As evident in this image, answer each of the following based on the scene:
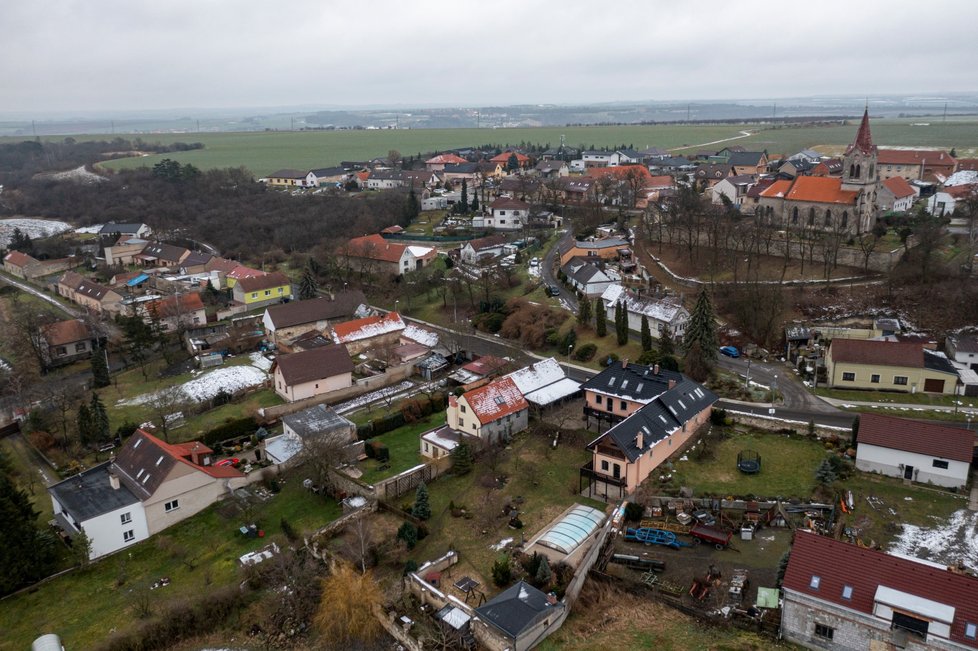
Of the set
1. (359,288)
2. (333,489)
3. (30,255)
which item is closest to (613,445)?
(333,489)

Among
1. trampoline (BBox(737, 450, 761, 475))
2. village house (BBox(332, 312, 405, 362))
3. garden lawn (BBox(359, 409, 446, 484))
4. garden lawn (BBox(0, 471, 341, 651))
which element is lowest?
garden lawn (BBox(0, 471, 341, 651))

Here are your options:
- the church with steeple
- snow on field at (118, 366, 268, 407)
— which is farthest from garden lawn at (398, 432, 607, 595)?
the church with steeple

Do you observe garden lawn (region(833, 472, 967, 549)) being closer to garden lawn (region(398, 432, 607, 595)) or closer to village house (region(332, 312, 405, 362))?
garden lawn (region(398, 432, 607, 595))

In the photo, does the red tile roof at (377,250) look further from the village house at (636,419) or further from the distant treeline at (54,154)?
the distant treeline at (54,154)

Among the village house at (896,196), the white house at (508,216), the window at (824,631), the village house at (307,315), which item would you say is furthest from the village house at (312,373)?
the village house at (896,196)

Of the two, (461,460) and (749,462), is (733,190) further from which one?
(461,460)

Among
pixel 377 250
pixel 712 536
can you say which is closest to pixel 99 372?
pixel 377 250
